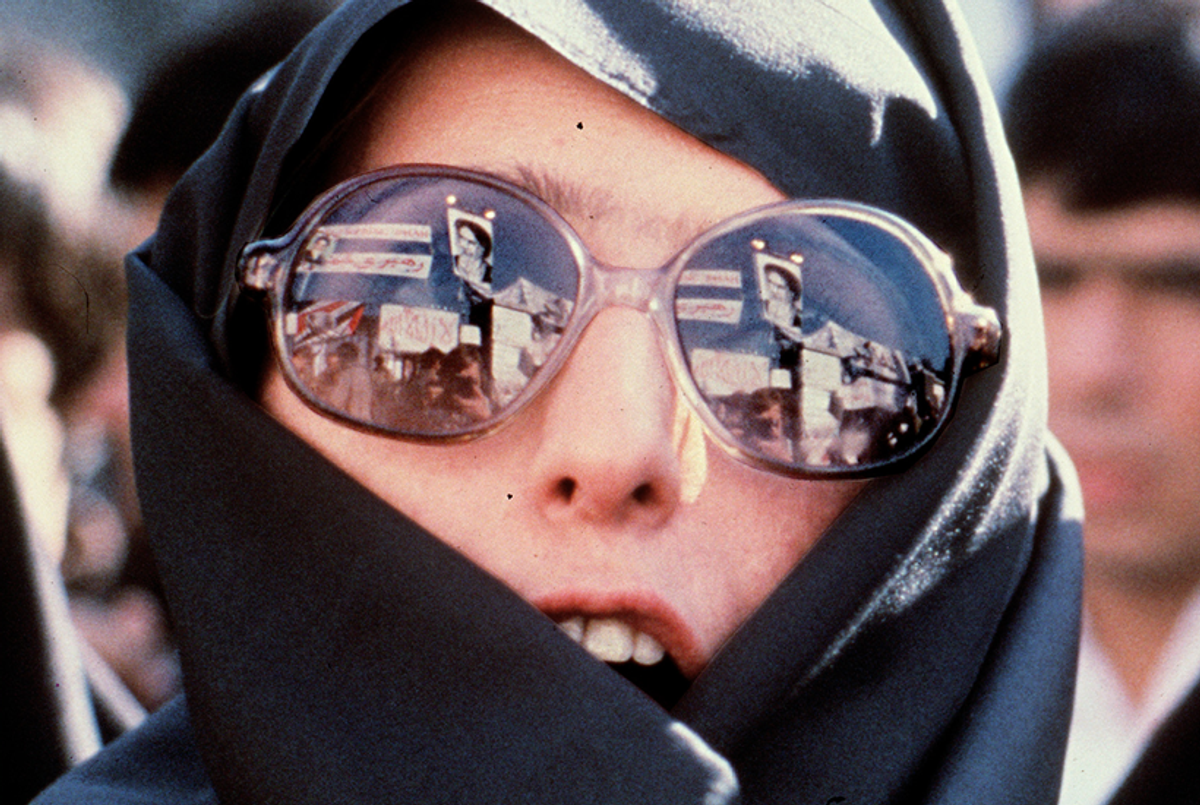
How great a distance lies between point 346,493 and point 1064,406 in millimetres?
2031

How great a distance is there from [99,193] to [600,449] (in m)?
2.25

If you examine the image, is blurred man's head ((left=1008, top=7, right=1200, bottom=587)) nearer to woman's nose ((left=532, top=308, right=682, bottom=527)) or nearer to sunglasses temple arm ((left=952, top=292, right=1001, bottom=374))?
sunglasses temple arm ((left=952, top=292, right=1001, bottom=374))

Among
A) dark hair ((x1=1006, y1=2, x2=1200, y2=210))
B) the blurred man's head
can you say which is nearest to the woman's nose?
the blurred man's head

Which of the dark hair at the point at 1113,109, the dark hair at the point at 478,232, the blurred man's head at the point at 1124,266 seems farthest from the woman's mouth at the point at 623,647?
the dark hair at the point at 1113,109

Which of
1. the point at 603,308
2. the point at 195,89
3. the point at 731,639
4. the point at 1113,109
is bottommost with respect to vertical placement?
the point at 731,639

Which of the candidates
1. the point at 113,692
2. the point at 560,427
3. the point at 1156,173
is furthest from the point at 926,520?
the point at 1156,173

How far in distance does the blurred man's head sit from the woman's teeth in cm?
182

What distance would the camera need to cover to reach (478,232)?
2.89 ft

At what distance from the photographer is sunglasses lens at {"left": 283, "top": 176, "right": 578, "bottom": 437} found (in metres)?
0.87

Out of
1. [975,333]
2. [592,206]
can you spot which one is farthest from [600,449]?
[975,333]

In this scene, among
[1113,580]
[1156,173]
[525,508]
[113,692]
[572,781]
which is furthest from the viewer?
[1113,580]

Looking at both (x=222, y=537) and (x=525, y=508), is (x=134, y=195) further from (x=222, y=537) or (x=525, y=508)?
(x=525, y=508)

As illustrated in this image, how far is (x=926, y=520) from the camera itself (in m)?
0.92

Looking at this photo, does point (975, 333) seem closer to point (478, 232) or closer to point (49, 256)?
point (478, 232)
